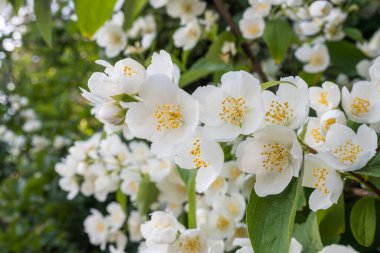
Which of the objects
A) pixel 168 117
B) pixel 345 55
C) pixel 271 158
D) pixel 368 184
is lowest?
pixel 345 55

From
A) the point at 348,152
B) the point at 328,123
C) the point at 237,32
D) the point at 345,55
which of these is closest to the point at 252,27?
the point at 237,32

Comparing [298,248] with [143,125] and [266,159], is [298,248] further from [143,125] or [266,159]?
[143,125]

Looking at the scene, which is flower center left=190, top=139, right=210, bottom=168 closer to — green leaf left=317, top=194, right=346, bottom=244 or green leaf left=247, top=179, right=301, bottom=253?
green leaf left=247, top=179, right=301, bottom=253

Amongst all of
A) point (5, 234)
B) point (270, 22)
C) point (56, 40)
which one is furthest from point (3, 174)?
point (270, 22)

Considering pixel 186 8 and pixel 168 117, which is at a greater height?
pixel 168 117

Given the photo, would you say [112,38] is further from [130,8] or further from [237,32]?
[237,32]

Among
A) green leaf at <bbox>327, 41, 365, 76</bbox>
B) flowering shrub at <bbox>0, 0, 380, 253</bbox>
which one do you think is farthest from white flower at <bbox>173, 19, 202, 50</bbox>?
green leaf at <bbox>327, 41, 365, 76</bbox>

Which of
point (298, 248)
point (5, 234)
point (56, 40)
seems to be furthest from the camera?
point (56, 40)
